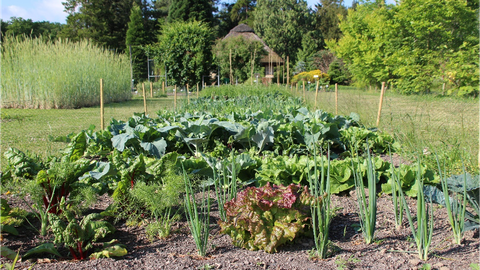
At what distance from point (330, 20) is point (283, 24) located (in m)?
7.50

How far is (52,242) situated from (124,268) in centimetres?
51

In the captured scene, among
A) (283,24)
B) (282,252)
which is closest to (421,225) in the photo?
(282,252)

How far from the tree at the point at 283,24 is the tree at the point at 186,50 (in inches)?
607

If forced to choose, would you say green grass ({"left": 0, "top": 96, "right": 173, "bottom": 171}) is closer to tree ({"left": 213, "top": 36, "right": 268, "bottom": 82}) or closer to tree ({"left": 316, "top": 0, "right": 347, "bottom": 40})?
tree ({"left": 213, "top": 36, "right": 268, "bottom": 82})

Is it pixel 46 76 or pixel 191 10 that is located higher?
pixel 191 10

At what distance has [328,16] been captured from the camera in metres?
36.4

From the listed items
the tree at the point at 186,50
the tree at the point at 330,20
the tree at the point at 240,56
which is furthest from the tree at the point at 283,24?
the tree at the point at 186,50

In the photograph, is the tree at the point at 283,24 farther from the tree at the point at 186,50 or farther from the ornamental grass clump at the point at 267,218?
the ornamental grass clump at the point at 267,218

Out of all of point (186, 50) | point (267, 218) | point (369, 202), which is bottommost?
point (267, 218)

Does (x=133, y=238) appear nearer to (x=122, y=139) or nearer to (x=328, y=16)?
(x=122, y=139)

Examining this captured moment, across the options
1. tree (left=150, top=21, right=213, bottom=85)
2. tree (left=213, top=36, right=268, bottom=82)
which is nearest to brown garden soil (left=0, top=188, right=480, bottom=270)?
tree (left=150, top=21, right=213, bottom=85)

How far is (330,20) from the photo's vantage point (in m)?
36.1

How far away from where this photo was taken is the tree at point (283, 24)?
31.5 meters

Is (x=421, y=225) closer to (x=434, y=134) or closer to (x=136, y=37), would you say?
(x=434, y=134)
